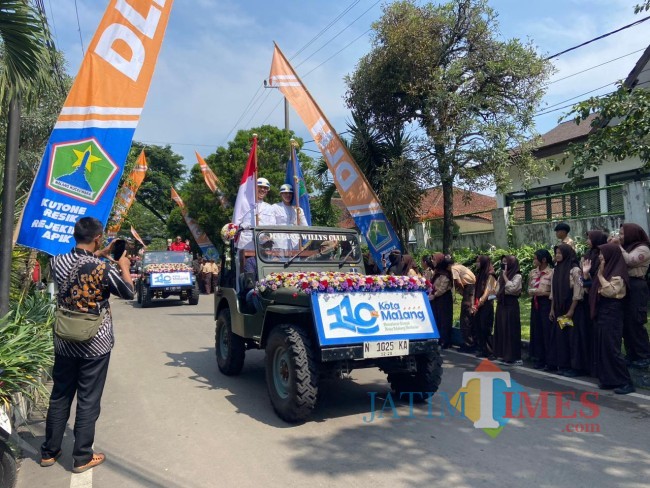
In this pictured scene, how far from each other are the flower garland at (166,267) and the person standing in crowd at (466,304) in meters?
11.7

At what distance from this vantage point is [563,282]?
23.3 feet

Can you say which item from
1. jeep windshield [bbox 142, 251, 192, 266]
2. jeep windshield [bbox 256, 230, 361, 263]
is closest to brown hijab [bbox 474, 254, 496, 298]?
jeep windshield [bbox 256, 230, 361, 263]

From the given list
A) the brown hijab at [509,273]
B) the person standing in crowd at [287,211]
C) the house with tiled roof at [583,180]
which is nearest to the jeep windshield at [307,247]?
the person standing in crowd at [287,211]

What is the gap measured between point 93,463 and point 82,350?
3.09ft

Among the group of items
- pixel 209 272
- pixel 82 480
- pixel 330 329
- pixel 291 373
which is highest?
pixel 209 272

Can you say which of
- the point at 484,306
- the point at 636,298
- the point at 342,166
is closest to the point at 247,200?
the point at 342,166

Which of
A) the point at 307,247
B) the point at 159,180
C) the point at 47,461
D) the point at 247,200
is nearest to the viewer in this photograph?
the point at 47,461

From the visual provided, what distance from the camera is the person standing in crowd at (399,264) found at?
9.27 metres

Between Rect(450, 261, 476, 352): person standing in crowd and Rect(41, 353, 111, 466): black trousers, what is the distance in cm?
616

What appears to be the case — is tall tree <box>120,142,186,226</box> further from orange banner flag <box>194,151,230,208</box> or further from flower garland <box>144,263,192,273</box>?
flower garland <box>144,263,192,273</box>

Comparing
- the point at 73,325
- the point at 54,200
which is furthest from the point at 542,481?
the point at 54,200

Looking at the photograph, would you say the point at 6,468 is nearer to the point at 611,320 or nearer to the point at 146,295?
the point at 611,320

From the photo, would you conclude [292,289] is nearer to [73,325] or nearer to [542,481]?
[73,325]

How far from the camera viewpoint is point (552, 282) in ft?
23.9
